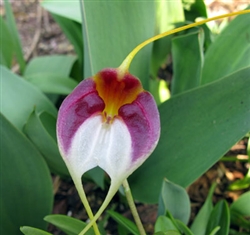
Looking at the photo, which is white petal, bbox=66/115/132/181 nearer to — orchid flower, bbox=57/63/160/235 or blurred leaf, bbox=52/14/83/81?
orchid flower, bbox=57/63/160/235

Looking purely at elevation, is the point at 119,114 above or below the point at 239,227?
above

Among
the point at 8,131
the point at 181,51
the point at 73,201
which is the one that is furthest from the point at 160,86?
the point at 8,131

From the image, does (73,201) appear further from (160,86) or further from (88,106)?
(88,106)

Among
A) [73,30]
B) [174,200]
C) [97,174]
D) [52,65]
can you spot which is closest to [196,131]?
[174,200]

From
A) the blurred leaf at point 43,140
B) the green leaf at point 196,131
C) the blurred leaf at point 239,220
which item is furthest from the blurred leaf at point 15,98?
the blurred leaf at point 239,220

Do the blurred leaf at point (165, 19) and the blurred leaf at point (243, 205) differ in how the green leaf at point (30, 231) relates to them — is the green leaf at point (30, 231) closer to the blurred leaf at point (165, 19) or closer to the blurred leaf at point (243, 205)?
the blurred leaf at point (243, 205)

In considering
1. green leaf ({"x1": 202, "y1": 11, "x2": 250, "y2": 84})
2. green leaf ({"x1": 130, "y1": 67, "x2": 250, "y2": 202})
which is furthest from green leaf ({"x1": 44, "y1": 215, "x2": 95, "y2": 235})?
green leaf ({"x1": 202, "y1": 11, "x2": 250, "y2": 84})
